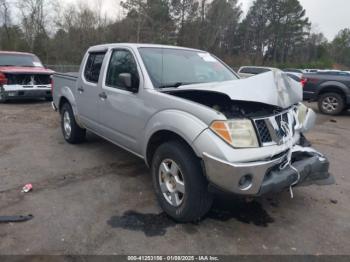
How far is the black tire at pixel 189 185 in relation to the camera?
10.1ft

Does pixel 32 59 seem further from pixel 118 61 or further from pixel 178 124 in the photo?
pixel 178 124

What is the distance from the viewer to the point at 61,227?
323 cm

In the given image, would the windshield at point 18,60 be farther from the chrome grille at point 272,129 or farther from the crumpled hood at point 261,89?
the chrome grille at point 272,129

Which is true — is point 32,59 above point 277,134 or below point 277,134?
above

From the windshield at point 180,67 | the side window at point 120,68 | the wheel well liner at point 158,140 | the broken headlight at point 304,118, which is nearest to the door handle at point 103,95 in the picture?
the side window at point 120,68

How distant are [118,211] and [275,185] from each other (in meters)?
1.72

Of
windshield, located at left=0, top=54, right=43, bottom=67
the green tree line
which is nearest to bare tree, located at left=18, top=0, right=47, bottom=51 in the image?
the green tree line

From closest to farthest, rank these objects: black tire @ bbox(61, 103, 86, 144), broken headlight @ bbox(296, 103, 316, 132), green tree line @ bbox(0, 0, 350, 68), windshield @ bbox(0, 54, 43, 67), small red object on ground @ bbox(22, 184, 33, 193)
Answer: broken headlight @ bbox(296, 103, 316, 132)
small red object on ground @ bbox(22, 184, 33, 193)
black tire @ bbox(61, 103, 86, 144)
windshield @ bbox(0, 54, 43, 67)
green tree line @ bbox(0, 0, 350, 68)

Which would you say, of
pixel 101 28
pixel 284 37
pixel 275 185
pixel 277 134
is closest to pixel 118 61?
pixel 277 134

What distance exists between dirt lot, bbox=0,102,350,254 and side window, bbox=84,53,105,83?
1.33 metres

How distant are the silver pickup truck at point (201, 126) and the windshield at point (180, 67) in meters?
0.01

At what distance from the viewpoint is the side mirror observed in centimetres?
377

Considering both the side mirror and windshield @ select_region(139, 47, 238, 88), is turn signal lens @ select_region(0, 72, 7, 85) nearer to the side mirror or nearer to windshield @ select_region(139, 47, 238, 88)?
windshield @ select_region(139, 47, 238, 88)

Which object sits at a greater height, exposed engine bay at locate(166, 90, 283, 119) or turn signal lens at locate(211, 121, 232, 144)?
exposed engine bay at locate(166, 90, 283, 119)
